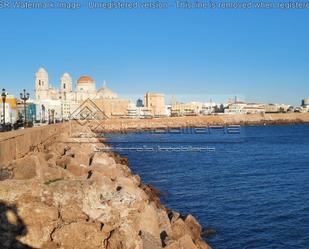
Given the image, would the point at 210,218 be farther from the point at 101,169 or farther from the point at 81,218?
the point at 81,218

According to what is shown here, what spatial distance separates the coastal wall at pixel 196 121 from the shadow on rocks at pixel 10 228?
7311 cm

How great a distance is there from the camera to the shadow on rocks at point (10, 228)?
8.06 meters

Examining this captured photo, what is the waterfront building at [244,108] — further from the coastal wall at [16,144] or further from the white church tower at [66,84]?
the coastal wall at [16,144]

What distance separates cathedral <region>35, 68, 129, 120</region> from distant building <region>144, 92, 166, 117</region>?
11.6 m

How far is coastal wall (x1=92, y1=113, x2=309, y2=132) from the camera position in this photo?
286 ft

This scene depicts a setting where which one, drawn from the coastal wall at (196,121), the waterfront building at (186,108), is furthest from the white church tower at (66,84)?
the waterfront building at (186,108)

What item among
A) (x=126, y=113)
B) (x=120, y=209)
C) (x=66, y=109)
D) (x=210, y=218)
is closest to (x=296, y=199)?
(x=210, y=218)

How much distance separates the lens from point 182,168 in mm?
27375

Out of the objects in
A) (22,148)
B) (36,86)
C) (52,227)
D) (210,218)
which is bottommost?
(210,218)

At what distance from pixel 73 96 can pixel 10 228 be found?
99.1 meters

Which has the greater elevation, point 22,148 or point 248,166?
point 22,148

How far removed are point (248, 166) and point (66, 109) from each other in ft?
240

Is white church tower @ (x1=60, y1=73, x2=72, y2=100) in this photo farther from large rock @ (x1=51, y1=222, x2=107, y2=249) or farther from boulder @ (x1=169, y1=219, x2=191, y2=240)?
large rock @ (x1=51, y1=222, x2=107, y2=249)

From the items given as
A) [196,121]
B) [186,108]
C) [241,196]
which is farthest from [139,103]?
[241,196]
